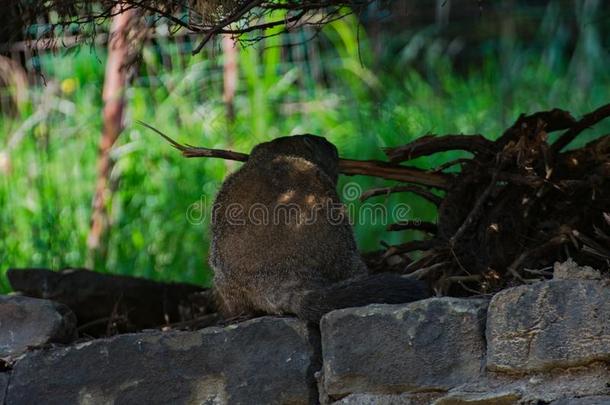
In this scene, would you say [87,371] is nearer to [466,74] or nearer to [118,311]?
[118,311]

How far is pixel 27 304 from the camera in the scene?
14.5 ft

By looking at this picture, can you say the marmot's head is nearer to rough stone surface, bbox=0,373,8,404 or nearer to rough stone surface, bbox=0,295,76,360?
rough stone surface, bbox=0,295,76,360

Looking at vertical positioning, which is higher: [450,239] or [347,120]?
[347,120]

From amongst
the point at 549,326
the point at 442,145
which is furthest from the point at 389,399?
the point at 442,145

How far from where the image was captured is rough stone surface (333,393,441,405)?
357 cm

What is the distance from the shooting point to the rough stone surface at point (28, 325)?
4.33 m

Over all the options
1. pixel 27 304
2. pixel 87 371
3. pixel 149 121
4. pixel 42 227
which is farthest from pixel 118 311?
pixel 149 121

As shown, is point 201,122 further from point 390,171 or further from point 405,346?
point 405,346

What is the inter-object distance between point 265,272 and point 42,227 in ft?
12.9

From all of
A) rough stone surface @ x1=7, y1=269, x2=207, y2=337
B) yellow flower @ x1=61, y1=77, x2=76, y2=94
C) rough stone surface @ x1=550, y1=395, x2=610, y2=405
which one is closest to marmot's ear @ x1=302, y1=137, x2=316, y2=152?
rough stone surface @ x1=7, y1=269, x2=207, y2=337

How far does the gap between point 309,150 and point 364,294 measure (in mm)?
1444

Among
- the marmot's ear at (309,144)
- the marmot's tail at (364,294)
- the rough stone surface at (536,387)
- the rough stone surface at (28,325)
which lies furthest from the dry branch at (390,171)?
the rough stone surface at (536,387)

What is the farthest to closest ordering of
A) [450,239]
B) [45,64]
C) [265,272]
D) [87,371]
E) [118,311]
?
[45,64], [118,311], [450,239], [265,272], [87,371]

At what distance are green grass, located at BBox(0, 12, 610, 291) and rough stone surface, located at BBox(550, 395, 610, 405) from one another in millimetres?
4411
